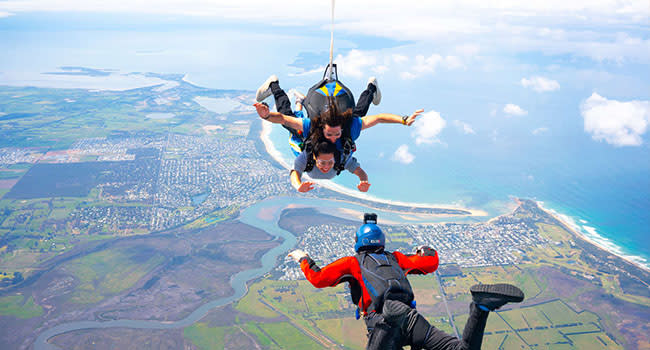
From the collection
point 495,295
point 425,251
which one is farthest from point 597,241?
point 495,295

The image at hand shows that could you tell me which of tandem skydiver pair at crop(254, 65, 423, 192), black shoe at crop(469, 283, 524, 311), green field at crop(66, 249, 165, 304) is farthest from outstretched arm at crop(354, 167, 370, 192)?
green field at crop(66, 249, 165, 304)

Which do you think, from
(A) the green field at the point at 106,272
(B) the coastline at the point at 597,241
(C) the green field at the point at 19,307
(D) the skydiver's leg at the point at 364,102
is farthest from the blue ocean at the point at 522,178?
(D) the skydiver's leg at the point at 364,102

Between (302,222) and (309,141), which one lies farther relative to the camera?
(302,222)

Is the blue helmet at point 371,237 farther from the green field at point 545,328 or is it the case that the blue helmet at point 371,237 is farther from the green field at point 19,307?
the green field at point 19,307

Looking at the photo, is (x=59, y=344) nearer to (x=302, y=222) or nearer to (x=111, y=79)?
(x=302, y=222)

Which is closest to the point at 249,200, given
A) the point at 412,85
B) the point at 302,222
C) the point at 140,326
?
the point at 302,222

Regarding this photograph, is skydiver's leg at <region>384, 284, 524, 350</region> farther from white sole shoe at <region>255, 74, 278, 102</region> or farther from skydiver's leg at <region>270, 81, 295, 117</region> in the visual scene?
white sole shoe at <region>255, 74, 278, 102</region>
